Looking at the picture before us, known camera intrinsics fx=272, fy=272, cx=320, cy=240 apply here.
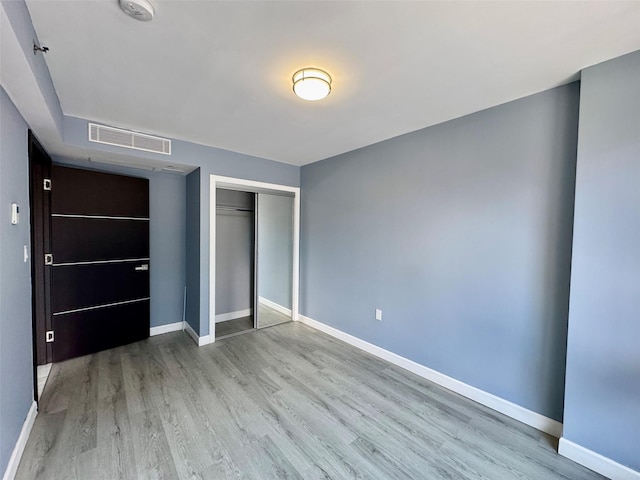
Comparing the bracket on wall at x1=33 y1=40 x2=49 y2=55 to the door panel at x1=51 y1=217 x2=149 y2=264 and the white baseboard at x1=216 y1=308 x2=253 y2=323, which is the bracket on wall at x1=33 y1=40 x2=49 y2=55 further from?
the white baseboard at x1=216 y1=308 x2=253 y2=323

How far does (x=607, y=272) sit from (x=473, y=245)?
0.88 m

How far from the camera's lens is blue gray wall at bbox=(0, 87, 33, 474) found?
154cm

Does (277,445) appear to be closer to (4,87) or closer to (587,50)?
(4,87)

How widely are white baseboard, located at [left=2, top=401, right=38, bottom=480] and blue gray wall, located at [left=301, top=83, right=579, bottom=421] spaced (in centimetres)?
300

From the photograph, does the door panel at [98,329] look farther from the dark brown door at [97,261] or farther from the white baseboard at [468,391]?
the white baseboard at [468,391]

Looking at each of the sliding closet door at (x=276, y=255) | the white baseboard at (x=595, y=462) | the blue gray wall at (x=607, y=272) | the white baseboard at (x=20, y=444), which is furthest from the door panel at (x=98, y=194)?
the white baseboard at (x=595, y=462)

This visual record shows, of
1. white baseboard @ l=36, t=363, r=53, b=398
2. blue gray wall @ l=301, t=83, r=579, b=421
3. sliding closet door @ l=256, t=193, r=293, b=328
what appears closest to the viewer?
blue gray wall @ l=301, t=83, r=579, b=421

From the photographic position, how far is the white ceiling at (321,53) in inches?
53.6

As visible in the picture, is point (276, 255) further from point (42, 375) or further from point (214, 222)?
point (42, 375)

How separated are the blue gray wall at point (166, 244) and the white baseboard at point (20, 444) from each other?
172cm

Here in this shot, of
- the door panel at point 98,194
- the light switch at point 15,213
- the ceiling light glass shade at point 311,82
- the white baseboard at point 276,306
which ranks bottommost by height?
the white baseboard at point 276,306

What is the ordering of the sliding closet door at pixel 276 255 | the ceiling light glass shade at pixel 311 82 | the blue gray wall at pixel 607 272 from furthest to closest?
1. the sliding closet door at pixel 276 255
2. the ceiling light glass shade at pixel 311 82
3. the blue gray wall at pixel 607 272

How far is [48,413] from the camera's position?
7.06 feet

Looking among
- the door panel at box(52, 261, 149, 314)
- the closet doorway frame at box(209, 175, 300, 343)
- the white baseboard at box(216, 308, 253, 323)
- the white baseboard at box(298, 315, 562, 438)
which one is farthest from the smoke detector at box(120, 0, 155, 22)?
the white baseboard at box(216, 308, 253, 323)
